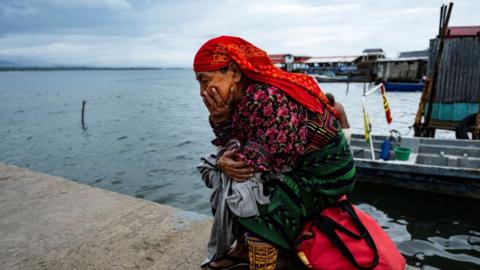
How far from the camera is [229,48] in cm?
163

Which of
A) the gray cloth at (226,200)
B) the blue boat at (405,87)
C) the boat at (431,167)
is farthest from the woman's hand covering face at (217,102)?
the blue boat at (405,87)

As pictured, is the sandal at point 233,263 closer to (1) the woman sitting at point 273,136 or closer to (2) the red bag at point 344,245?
(1) the woman sitting at point 273,136

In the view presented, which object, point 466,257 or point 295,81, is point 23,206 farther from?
point 466,257

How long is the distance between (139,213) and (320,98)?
1.93m

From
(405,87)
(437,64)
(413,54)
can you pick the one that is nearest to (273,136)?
(437,64)

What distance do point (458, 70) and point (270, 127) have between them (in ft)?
36.7

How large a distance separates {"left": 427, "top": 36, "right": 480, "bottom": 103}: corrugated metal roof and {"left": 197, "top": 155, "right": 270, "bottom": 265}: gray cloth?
1070cm

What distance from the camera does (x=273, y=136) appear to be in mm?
1568

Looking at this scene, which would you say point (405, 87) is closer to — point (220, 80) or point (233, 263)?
point (233, 263)

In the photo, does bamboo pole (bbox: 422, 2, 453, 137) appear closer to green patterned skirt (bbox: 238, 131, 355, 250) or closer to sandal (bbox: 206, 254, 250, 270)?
green patterned skirt (bbox: 238, 131, 355, 250)

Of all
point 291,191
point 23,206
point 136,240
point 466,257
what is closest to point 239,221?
point 291,191

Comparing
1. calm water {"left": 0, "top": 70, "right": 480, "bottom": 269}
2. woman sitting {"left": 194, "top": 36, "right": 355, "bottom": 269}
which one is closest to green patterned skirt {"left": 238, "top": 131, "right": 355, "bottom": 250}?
woman sitting {"left": 194, "top": 36, "right": 355, "bottom": 269}

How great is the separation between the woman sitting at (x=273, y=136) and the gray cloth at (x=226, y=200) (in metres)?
0.04

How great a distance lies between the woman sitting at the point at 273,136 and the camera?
5.23 ft
